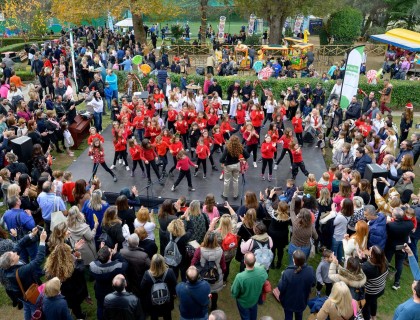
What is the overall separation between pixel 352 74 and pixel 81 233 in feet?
33.9

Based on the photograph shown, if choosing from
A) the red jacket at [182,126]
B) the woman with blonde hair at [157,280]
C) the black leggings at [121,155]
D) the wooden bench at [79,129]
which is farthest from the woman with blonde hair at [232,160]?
the wooden bench at [79,129]

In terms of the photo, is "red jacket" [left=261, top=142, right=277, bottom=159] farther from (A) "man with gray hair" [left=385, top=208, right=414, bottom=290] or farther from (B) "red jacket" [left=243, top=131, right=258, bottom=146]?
(A) "man with gray hair" [left=385, top=208, right=414, bottom=290]

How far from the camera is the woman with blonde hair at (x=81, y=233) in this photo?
19.6 feet

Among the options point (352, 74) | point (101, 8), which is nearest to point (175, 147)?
point (352, 74)

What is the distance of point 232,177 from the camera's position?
9.49 metres

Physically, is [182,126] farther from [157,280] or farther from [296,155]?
[157,280]

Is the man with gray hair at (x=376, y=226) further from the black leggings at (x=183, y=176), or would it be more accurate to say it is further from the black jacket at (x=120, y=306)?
the black leggings at (x=183, y=176)

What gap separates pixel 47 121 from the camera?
10711mm

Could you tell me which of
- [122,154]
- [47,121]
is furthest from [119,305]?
[47,121]

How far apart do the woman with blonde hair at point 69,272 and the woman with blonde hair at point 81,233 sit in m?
0.41

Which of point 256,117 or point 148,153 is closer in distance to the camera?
point 148,153

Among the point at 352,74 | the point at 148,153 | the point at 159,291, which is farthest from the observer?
the point at 352,74

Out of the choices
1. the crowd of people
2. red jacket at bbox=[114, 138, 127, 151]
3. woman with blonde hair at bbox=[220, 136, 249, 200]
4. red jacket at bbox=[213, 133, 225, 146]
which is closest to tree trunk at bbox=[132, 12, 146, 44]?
the crowd of people

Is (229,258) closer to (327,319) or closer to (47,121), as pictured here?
(327,319)
